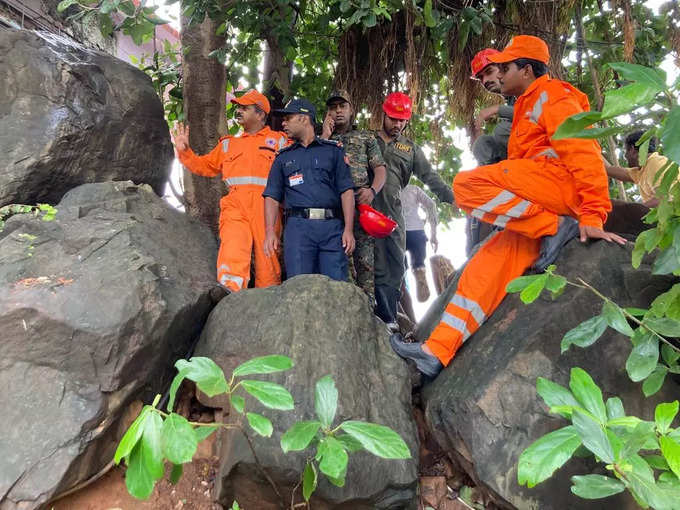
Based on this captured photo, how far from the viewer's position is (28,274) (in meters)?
2.79

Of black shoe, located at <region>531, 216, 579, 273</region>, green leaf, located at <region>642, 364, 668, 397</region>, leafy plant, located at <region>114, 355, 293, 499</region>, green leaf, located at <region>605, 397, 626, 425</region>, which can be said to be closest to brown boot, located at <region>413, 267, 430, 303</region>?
black shoe, located at <region>531, 216, 579, 273</region>

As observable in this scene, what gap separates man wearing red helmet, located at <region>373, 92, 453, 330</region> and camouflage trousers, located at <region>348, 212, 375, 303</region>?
0.24 m

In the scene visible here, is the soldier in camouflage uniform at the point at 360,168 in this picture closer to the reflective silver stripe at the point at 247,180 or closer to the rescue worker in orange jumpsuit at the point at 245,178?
the rescue worker in orange jumpsuit at the point at 245,178

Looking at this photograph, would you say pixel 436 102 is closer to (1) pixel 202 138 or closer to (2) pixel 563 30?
(2) pixel 563 30

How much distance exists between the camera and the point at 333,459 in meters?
1.44

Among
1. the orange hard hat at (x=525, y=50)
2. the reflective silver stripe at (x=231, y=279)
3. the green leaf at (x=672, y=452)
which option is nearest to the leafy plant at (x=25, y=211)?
the reflective silver stripe at (x=231, y=279)

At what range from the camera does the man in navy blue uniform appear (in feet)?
12.3

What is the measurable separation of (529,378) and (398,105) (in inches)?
100

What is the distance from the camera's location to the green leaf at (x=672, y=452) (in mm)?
1337

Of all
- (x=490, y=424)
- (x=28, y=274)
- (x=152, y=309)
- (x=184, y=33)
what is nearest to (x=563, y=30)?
(x=184, y=33)

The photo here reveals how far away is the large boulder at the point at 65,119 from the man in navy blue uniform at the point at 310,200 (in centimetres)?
116

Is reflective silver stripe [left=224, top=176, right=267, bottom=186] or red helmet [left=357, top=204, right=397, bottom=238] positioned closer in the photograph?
red helmet [left=357, top=204, right=397, bottom=238]

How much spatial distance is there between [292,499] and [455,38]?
4178 mm

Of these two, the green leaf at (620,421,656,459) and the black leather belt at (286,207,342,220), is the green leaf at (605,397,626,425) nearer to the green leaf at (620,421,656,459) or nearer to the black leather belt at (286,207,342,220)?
the green leaf at (620,421,656,459)
